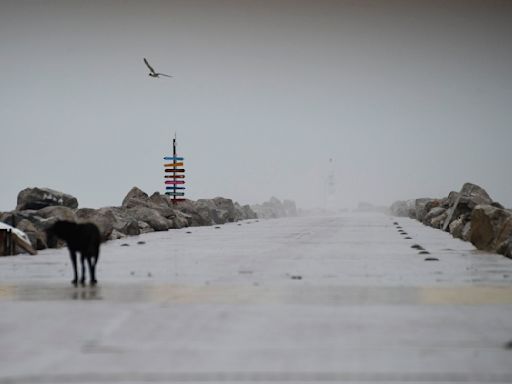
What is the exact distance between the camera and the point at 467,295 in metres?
13.3

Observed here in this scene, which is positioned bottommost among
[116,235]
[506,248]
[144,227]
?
[144,227]

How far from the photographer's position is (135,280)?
1589cm

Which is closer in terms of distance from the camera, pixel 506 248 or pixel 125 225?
pixel 506 248

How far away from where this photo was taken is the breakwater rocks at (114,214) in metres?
28.0

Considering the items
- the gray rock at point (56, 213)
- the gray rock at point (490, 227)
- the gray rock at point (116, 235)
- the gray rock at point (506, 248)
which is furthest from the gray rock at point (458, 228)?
the gray rock at point (56, 213)

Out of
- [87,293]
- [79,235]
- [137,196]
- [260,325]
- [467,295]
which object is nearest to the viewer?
[260,325]

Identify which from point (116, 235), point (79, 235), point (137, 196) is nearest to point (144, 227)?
point (116, 235)

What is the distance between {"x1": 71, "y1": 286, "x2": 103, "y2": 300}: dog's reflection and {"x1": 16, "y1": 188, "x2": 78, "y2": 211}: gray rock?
984 inches

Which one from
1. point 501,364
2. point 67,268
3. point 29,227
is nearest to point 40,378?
point 501,364

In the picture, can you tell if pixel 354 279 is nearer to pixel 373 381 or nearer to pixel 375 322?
pixel 375 322

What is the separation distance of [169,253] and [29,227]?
17.1 feet

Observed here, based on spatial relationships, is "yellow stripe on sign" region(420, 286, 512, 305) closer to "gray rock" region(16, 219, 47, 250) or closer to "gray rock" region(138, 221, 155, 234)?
"gray rock" region(16, 219, 47, 250)

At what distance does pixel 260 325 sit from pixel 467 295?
4703mm

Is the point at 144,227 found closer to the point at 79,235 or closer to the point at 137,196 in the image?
the point at 137,196
